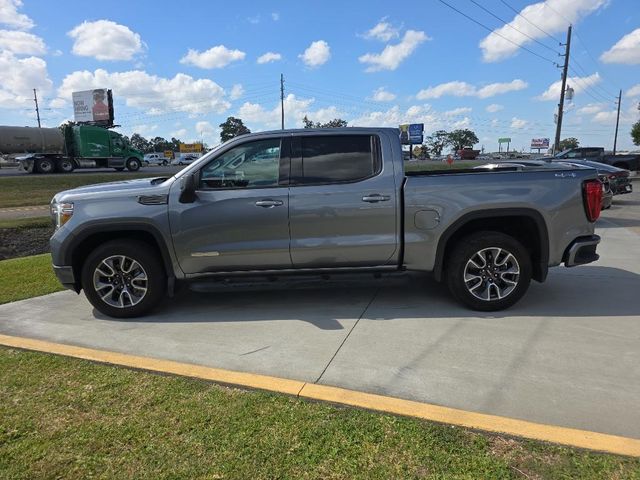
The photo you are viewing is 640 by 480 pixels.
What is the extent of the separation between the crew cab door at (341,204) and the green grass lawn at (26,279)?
352cm

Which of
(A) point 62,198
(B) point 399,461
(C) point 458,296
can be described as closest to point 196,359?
(B) point 399,461

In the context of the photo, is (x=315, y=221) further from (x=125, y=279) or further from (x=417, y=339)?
(x=125, y=279)

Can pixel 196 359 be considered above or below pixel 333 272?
below

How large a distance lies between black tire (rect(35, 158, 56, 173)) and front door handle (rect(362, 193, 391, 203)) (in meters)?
32.1

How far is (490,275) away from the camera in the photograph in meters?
5.00

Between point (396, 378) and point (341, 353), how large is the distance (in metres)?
0.60

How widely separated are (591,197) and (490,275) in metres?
1.24

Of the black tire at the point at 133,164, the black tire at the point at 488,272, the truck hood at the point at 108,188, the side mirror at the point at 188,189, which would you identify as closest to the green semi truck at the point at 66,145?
the black tire at the point at 133,164

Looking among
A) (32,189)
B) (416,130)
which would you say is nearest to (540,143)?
(416,130)

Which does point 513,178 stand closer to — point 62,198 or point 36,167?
point 62,198

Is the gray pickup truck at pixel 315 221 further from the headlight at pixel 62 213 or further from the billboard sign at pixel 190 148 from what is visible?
the billboard sign at pixel 190 148

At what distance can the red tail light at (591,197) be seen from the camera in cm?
488

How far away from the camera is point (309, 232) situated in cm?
491

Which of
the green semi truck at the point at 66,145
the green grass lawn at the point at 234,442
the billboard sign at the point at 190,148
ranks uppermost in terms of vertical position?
the billboard sign at the point at 190,148
